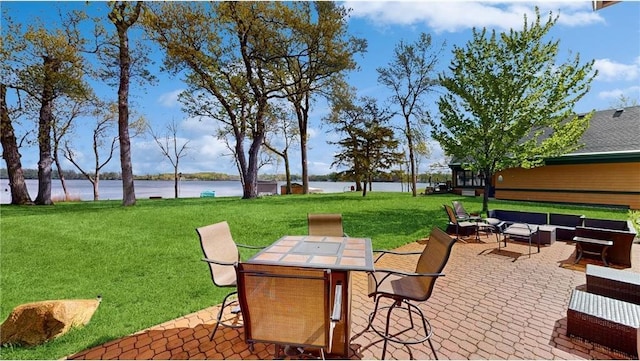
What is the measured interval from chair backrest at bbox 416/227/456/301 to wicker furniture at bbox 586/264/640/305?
2.25 metres

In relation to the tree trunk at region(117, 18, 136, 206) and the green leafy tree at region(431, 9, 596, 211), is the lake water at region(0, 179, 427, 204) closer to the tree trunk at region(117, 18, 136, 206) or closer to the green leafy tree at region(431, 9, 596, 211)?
the tree trunk at region(117, 18, 136, 206)

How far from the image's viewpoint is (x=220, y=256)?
11.9ft

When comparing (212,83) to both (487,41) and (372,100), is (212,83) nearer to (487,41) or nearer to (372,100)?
(372,100)

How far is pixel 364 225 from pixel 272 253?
6610 mm

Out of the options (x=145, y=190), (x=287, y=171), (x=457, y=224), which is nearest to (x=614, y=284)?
(x=457, y=224)

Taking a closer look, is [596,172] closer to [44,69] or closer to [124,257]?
[124,257]

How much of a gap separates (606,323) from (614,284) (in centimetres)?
96

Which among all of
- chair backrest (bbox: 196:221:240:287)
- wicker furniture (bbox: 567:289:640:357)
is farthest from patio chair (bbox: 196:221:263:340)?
wicker furniture (bbox: 567:289:640:357)

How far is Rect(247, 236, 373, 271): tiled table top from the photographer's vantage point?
254 cm

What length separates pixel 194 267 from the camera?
17.4 feet

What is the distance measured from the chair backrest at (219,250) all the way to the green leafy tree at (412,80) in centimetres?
1890

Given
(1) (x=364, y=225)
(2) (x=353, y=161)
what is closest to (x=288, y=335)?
(1) (x=364, y=225)

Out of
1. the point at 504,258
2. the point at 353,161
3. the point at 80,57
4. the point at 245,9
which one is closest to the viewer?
the point at 504,258

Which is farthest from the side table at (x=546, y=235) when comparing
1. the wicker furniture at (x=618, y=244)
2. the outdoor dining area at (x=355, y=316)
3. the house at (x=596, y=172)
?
the house at (x=596, y=172)
